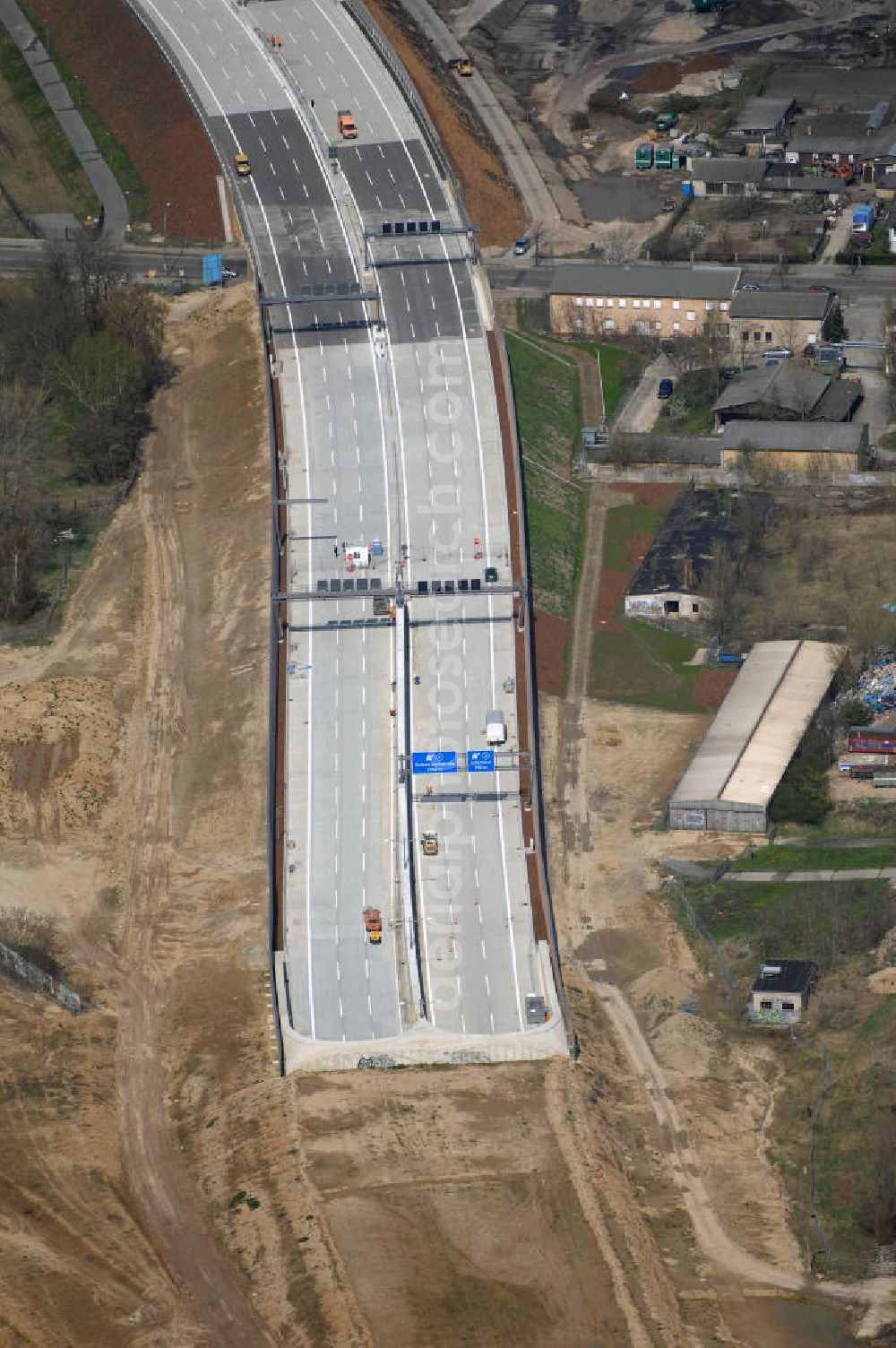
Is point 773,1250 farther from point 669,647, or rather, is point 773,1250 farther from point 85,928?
point 669,647

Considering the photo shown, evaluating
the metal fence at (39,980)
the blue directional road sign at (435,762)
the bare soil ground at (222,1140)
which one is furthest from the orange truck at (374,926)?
the metal fence at (39,980)

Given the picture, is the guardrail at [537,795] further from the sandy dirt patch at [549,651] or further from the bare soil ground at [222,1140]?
the bare soil ground at [222,1140]

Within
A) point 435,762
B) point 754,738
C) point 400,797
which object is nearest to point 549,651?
point 435,762

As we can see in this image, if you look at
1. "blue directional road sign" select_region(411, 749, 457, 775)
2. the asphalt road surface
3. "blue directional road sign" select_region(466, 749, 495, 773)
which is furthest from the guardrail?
"blue directional road sign" select_region(411, 749, 457, 775)

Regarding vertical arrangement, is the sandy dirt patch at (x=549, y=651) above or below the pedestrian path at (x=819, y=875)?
above

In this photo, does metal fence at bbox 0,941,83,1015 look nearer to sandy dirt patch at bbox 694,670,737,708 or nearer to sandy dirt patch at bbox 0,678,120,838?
sandy dirt patch at bbox 0,678,120,838

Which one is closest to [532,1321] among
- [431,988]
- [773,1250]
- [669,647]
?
[773,1250]
